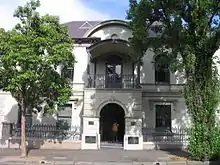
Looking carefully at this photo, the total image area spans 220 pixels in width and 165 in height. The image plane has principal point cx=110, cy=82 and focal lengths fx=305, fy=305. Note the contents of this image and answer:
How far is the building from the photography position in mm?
22188

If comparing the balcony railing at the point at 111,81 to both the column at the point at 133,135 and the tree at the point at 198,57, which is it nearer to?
the column at the point at 133,135

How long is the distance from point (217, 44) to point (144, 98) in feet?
30.2

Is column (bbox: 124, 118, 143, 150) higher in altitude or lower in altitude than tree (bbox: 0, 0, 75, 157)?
lower

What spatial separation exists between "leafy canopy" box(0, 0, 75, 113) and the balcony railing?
234 inches

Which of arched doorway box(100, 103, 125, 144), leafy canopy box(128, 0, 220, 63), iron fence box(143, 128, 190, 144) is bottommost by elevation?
iron fence box(143, 128, 190, 144)

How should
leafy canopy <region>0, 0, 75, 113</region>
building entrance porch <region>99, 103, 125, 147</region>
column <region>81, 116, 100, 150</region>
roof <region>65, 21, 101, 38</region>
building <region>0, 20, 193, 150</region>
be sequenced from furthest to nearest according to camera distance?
roof <region>65, 21, 101, 38</region>, building entrance porch <region>99, 103, 125, 147</region>, building <region>0, 20, 193, 150</region>, column <region>81, 116, 100, 150</region>, leafy canopy <region>0, 0, 75, 113</region>

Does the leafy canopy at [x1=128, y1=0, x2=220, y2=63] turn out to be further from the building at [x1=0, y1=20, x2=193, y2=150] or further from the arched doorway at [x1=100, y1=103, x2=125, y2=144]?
the arched doorway at [x1=100, y1=103, x2=125, y2=144]

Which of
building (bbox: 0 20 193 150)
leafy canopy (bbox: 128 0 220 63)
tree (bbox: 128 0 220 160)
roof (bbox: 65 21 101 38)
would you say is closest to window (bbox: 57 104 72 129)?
building (bbox: 0 20 193 150)

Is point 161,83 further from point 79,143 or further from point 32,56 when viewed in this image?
point 32,56

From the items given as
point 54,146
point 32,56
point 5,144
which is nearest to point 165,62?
point 32,56

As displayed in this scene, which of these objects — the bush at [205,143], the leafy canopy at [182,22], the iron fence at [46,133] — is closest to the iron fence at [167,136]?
the iron fence at [46,133]

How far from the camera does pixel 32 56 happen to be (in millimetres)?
15836

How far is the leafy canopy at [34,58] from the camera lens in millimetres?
15969

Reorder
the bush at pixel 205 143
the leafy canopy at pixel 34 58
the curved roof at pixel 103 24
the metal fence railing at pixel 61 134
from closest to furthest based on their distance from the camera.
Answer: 1. the bush at pixel 205 143
2. the leafy canopy at pixel 34 58
3. the metal fence railing at pixel 61 134
4. the curved roof at pixel 103 24
